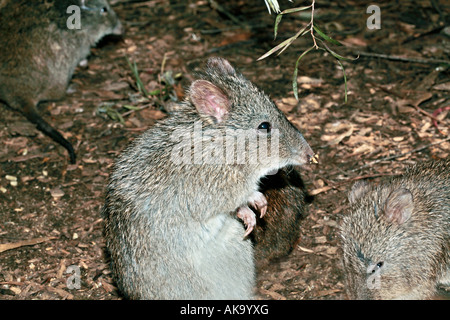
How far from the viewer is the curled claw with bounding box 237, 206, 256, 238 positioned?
4816mm

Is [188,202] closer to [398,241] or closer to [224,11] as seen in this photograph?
[398,241]

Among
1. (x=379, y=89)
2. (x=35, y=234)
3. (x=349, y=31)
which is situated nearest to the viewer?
(x=35, y=234)

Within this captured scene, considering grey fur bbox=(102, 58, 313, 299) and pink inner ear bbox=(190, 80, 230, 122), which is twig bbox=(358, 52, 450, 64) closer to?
grey fur bbox=(102, 58, 313, 299)

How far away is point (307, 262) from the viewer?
5.40 metres

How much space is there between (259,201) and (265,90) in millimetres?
2916

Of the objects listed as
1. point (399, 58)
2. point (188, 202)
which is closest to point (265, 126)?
point (188, 202)

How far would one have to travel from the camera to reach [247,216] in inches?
190

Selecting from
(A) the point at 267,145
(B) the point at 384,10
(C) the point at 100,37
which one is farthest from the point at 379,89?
(C) the point at 100,37

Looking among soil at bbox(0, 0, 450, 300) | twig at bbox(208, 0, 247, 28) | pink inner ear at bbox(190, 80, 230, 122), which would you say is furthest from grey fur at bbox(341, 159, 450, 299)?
twig at bbox(208, 0, 247, 28)

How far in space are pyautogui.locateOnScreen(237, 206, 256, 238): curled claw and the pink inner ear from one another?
A: 0.74 meters

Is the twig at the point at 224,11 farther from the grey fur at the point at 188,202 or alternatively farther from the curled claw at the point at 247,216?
the curled claw at the point at 247,216

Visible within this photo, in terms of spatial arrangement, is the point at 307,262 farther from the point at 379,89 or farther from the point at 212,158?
the point at 379,89

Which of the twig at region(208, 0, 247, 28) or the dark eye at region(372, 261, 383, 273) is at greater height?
the twig at region(208, 0, 247, 28)

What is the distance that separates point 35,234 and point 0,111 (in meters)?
2.42
